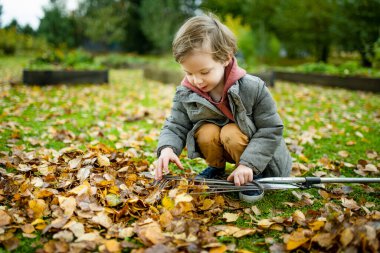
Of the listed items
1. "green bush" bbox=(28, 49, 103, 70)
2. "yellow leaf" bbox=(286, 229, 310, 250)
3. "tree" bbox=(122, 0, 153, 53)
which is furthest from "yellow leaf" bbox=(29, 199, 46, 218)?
"tree" bbox=(122, 0, 153, 53)

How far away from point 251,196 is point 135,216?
705 mm

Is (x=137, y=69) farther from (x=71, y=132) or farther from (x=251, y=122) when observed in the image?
(x=251, y=122)

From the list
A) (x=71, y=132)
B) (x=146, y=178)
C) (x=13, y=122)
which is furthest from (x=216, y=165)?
(x=13, y=122)

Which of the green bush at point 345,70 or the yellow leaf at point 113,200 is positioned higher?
the green bush at point 345,70

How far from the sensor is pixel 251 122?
2.03m

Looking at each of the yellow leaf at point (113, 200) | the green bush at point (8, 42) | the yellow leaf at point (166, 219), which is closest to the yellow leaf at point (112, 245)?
the yellow leaf at point (166, 219)

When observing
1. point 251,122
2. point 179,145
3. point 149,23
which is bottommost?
point 179,145

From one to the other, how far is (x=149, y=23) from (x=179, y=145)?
20.6 meters

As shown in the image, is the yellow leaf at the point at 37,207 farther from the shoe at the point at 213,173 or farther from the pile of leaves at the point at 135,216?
the shoe at the point at 213,173

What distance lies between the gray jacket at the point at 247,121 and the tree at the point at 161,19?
63.1 ft

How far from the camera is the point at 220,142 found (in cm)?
214

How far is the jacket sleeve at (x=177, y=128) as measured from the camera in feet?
6.97

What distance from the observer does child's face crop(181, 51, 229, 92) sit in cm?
186

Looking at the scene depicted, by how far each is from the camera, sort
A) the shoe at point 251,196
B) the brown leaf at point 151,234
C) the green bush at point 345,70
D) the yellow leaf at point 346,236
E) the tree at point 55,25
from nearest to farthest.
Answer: the yellow leaf at point 346,236, the brown leaf at point 151,234, the shoe at point 251,196, the green bush at point 345,70, the tree at point 55,25
